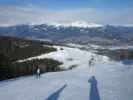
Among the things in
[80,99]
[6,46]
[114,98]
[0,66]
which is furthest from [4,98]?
[6,46]

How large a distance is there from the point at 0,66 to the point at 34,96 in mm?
40775

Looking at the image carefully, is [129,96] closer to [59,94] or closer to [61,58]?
[59,94]

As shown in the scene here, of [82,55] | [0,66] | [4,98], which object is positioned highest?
[4,98]

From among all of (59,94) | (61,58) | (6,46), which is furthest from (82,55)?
(59,94)

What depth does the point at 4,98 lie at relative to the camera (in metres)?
20.3

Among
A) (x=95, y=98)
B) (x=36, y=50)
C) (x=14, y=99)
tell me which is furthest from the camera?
(x=36, y=50)

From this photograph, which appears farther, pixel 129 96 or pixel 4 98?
pixel 4 98

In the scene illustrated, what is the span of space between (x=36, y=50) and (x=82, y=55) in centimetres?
3045

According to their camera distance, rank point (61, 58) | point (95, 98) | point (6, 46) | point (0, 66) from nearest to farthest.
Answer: point (95, 98)
point (0, 66)
point (61, 58)
point (6, 46)

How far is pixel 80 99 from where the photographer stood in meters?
18.2

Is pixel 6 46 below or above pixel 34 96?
below

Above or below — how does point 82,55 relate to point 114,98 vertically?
below

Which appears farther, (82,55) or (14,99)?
(82,55)

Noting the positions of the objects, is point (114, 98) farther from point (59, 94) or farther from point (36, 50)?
point (36, 50)
